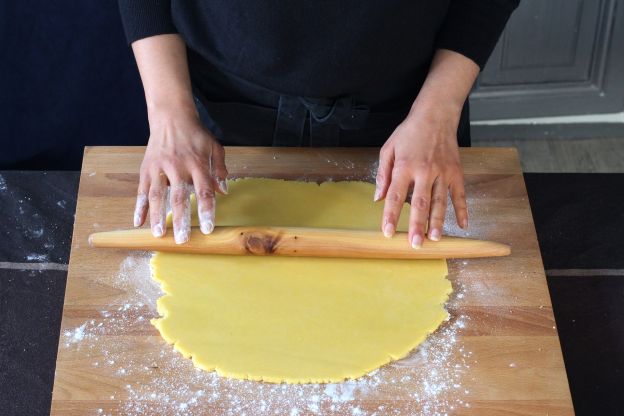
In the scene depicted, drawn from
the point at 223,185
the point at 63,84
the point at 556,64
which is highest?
the point at 223,185

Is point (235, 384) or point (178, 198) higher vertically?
point (178, 198)

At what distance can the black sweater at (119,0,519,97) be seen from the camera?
1.05 metres

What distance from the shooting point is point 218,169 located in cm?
114

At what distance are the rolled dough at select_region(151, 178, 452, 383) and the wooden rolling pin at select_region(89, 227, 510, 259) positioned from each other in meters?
0.03

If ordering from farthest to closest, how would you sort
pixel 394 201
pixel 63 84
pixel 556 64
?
pixel 556 64
pixel 63 84
pixel 394 201

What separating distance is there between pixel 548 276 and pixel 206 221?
1.91ft

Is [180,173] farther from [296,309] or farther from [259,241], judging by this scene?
[296,309]

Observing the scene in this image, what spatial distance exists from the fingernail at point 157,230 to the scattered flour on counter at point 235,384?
0.38ft

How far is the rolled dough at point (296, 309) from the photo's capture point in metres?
0.98

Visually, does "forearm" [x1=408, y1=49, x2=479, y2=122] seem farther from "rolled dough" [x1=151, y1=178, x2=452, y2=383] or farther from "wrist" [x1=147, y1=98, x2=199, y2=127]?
"wrist" [x1=147, y1=98, x2=199, y2=127]

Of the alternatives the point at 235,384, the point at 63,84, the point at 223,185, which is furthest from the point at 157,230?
the point at 63,84

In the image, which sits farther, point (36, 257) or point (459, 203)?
point (36, 257)

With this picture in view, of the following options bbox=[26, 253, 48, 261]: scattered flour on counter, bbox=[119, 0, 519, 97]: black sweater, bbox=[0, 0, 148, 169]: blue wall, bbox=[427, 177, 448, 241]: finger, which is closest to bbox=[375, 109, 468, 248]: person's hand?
bbox=[427, 177, 448, 241]: finger

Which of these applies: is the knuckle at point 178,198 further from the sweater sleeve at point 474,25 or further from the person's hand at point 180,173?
the sweater sleeve at point 474,25
